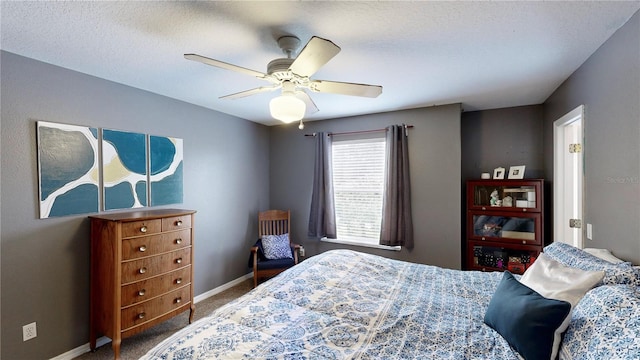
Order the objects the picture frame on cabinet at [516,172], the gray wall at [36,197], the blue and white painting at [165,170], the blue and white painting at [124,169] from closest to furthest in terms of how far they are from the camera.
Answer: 1. the gray wall at [36,197]
2. the blue and white painting at [124,169]
3. the blue and white painting at [165,170]
4. the picture frame on cabinet at [516,172]

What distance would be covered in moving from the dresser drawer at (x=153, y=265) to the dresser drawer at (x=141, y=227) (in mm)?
236

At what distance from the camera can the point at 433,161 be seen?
3471 millimetres

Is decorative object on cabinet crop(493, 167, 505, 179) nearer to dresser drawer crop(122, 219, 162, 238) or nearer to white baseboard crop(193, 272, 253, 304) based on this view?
white baseboard crop(193, 272, 253, 304)

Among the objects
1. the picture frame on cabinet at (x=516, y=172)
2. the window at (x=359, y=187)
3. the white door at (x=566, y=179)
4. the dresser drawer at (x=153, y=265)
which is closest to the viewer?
the dresser drawer at (x=153, y=265)

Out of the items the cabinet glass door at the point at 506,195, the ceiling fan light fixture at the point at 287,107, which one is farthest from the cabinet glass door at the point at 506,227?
the ceiling fan light fixture at the point at 287,107

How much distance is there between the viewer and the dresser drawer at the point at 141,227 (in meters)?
2.25

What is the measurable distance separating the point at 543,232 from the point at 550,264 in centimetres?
194

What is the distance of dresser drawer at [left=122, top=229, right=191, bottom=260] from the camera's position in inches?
89.6

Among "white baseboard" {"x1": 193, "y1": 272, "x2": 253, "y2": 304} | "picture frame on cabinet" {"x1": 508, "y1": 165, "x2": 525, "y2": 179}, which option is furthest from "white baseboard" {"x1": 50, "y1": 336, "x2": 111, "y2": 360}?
"picture frame on cabinet" {"x1": 508, "y1": 165, "x2": 525, "y2": 179}

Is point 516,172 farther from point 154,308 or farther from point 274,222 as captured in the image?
point 154,308

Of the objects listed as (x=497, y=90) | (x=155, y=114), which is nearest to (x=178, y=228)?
(x=155, y=114)

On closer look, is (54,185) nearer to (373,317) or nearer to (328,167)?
(373,317)

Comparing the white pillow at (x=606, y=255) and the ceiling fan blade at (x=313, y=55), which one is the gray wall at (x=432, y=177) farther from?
the ceiling fan blade at (x=313, y=55)

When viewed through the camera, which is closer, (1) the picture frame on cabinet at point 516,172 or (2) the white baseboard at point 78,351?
(2) the white baseboard at point 78,351
